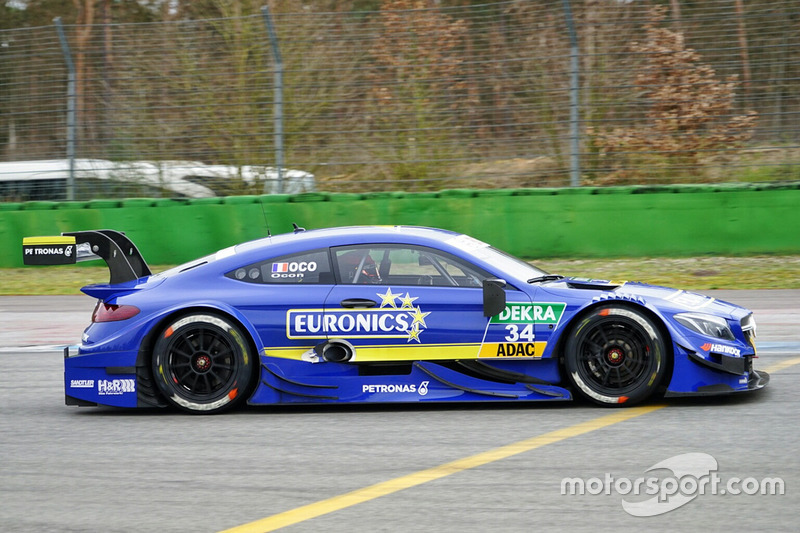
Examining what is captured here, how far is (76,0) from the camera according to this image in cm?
3109

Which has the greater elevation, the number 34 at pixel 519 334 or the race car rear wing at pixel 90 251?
the race car rear wing at pixel 90 251

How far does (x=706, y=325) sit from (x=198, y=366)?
130 inches

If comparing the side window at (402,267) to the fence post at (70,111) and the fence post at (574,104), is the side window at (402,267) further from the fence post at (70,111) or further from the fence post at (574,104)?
the fence post at (70,111)

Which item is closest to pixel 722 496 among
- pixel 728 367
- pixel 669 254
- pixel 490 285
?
pixel 728 367

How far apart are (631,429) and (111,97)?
13.0 metres

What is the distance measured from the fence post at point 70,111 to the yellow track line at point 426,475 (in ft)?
40.3

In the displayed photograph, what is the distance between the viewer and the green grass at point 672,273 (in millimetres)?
12438

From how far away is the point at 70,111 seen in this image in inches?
635

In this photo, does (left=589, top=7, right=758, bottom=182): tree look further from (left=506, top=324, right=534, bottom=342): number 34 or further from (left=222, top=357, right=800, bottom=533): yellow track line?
(left=222, top=357, right=800, bottom=533): yellow track line

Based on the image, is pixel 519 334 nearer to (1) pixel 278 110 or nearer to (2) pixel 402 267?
(2) pixel 402 267

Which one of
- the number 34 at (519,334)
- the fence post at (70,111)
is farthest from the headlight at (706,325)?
the fence post at (70,111)

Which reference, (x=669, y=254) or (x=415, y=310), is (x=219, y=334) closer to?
(x=415, y=310)

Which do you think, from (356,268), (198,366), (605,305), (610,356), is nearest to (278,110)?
(356,268)

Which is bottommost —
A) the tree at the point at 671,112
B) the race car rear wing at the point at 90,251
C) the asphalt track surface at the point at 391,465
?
the asphalt track surface at the point at 391,465
